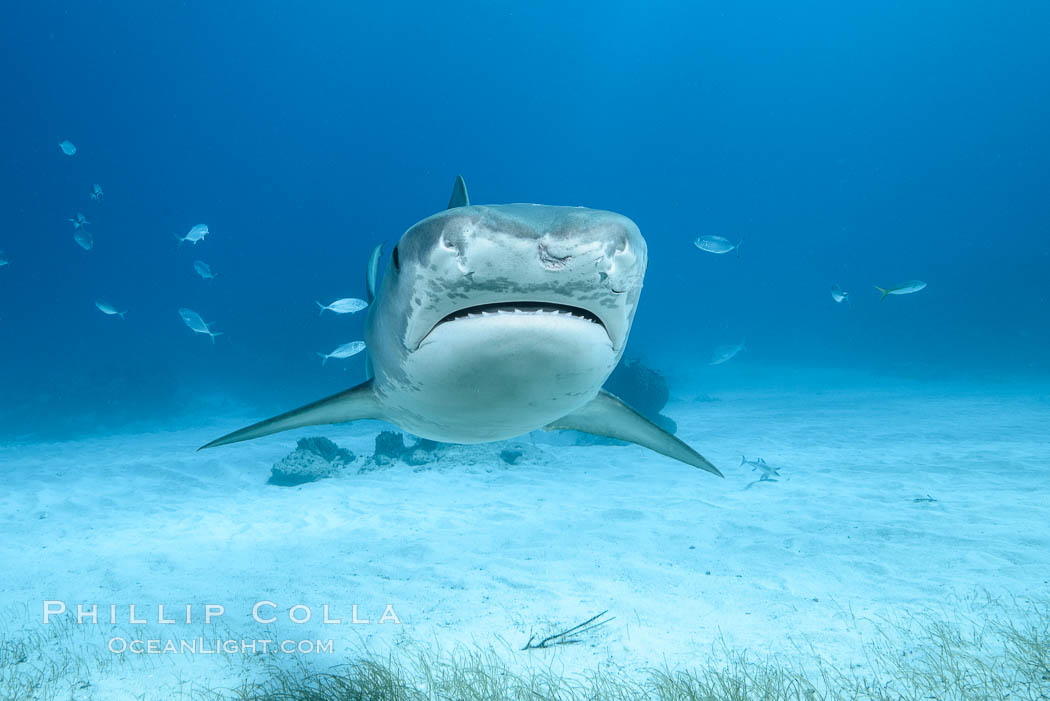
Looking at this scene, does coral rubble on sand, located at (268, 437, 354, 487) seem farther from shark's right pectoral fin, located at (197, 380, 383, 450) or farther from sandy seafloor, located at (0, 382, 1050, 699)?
shark's right pectoral fin, located at (197, 380, 383, 450)

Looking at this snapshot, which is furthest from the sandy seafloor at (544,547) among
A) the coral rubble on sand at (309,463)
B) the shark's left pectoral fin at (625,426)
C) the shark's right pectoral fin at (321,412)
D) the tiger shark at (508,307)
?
the tiger shark at (508,307)

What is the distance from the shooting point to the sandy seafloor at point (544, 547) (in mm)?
3689

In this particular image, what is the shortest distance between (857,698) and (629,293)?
264cm

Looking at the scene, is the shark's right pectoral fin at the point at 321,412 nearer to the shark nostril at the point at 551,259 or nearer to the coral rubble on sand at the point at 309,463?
the shark nostril at the point at 551,259

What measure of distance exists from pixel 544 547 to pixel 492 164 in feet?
344

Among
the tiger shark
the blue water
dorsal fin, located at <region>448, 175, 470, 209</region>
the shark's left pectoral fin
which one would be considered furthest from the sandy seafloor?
the blue water

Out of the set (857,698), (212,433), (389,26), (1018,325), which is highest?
(389,26)

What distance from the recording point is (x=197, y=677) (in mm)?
3189

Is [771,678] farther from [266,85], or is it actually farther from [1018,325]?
[266,85]

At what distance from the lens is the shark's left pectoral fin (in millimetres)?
3400

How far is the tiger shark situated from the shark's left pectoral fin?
105 cm

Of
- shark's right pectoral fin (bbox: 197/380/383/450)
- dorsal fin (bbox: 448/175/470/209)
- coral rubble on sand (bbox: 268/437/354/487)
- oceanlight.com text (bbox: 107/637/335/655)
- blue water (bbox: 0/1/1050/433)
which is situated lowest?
oceanlight.com text (bbox: 107/637/335/655)

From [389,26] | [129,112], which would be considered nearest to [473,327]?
[389,26]

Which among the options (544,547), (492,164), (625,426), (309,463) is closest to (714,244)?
(544,547)
